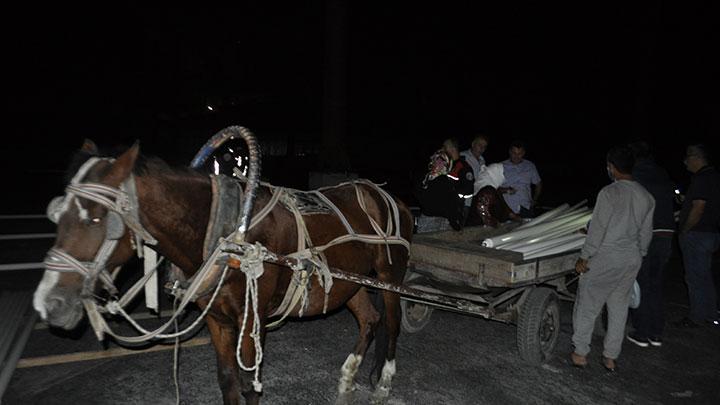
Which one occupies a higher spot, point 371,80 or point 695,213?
point 371,80

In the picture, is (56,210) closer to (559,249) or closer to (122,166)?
(122,166)

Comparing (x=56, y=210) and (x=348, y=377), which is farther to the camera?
(x=348, y=377)

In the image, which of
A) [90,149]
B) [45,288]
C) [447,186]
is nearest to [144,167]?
[90,149]

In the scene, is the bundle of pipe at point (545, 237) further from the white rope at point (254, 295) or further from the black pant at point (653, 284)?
the white rope at point (254, 295)

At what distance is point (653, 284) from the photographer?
560cm

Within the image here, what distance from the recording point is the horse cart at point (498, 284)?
467 centimetres

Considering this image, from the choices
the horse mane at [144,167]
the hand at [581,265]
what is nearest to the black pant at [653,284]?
the hand at [581,265]

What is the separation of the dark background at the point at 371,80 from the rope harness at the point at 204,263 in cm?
1410

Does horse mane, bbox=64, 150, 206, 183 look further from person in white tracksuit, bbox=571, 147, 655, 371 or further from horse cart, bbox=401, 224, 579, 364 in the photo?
person in white tracksuit, bbox=571, 147, 655, 371

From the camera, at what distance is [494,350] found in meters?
5.40

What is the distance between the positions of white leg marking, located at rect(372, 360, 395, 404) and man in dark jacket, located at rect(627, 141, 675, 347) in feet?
10.1

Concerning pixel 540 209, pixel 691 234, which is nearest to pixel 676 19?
pixel 540 209

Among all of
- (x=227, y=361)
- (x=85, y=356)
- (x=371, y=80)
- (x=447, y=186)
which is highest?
(x=371, y=80)

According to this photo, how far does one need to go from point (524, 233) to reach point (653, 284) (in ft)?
4.80
